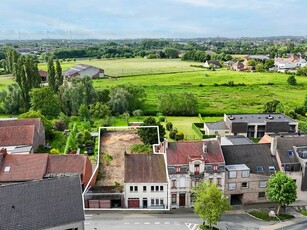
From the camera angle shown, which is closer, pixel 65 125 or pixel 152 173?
pixel 152 173

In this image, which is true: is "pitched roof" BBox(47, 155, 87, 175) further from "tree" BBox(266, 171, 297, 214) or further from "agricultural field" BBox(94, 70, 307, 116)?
"agricultural field" BBox(94, 70, 307, 116)

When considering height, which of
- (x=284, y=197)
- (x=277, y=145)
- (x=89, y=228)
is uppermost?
(x=277, y=145)

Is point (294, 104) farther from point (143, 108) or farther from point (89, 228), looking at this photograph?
point (89, 228)

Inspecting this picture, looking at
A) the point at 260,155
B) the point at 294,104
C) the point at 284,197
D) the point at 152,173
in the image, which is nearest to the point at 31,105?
the point at 152,173

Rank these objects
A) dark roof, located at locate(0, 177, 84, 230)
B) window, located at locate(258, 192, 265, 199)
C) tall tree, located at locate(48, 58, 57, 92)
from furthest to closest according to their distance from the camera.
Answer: tall tree, located at locate(48, 58, 57, 92)
window, located at locate(258, 192, 265, 199)
dark roof, located at locate(0, 177, 84, 230)

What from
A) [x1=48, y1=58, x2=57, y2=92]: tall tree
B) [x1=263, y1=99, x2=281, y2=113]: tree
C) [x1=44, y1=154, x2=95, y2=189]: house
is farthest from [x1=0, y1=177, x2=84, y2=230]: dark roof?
[x1=263, y1=99, x2=281, y2=113]: tree

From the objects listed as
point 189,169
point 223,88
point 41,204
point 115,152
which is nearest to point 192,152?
point 189,169
